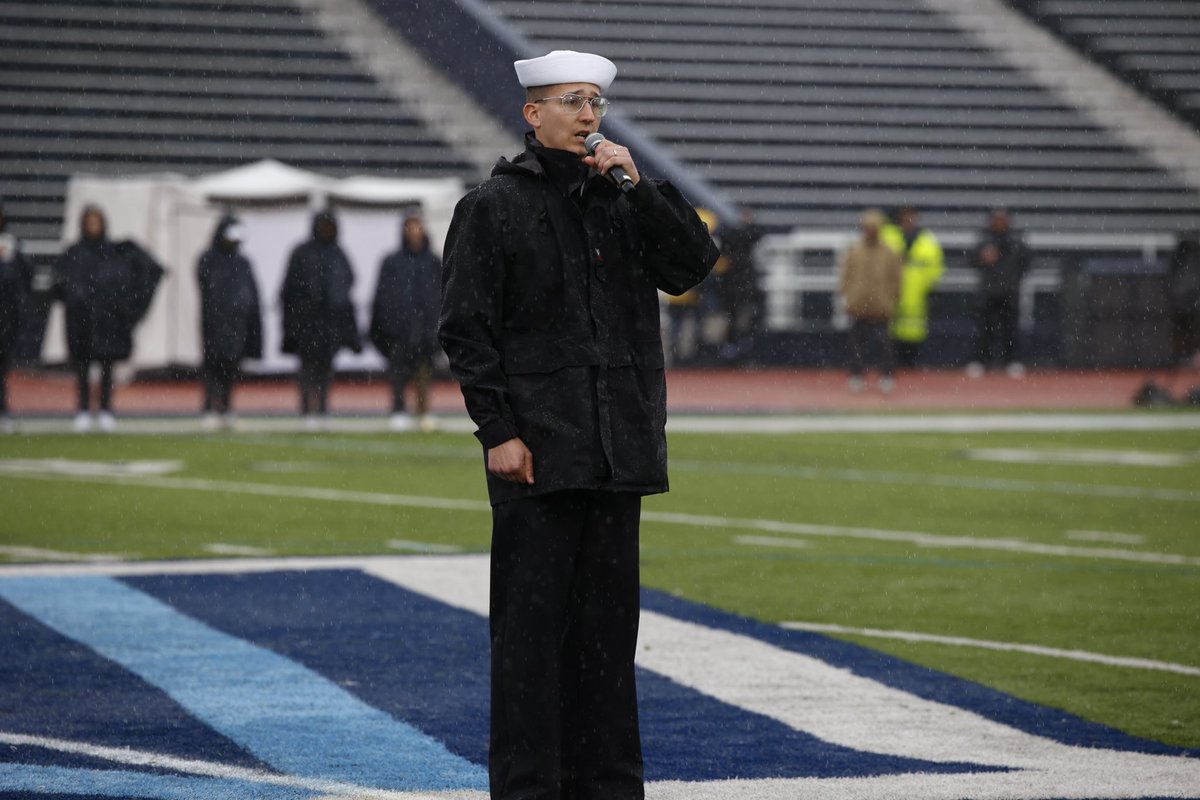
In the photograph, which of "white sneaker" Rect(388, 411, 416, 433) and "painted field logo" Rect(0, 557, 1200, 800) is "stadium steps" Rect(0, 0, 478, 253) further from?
"painted field logo" Rect(0, 557, 1200, 800)

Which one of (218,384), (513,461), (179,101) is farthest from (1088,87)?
(513,461)

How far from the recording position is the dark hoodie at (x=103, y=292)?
19.2 m

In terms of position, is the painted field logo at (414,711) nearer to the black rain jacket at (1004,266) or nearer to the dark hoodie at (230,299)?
the dark hoodie at (230,299)

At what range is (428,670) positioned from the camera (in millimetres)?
7215

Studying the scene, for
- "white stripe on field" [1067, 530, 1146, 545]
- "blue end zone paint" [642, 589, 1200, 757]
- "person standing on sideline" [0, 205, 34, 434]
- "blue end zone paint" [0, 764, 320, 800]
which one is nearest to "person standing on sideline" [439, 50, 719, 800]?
"blue end zone paint" [0, 764, 320, 800]

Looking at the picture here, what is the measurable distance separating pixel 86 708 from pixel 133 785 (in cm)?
114

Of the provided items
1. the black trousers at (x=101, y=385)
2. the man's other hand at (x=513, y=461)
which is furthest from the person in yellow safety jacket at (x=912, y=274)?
the man's other hand at (x=513, y=461)

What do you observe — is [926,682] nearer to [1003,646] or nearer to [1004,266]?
[1003,646]

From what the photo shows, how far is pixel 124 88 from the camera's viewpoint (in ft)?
99.6

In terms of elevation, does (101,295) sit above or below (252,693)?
above

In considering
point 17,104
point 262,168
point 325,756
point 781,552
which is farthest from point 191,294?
point 325,756

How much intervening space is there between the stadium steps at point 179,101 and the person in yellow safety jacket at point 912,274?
6.34 metres

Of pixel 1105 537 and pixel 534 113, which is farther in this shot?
pixel 1105 537

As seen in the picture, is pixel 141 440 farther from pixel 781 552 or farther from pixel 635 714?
pixel 635 714
